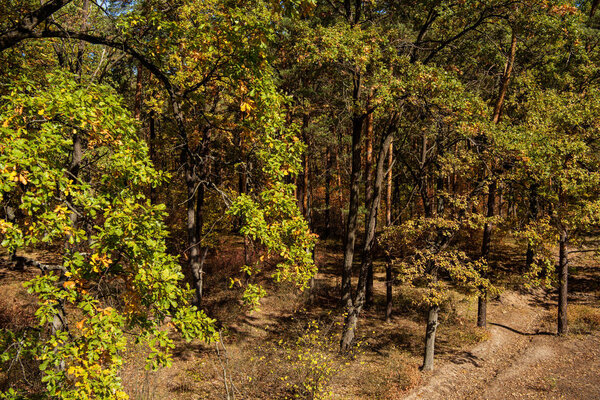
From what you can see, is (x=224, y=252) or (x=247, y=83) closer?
(x=247, y=83)

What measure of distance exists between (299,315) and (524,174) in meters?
12.0

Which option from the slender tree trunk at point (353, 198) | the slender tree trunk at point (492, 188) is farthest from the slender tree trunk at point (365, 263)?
the slender tree trunk at point (492, 188)

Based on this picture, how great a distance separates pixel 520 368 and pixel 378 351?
517cm

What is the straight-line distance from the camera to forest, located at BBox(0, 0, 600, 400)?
4.27m

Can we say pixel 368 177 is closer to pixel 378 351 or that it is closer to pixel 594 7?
pixel 378 351

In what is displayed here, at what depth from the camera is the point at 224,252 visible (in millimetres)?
24219

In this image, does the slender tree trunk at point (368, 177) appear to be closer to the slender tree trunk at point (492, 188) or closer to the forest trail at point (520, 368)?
the slender tree trunk at point (492, 188)

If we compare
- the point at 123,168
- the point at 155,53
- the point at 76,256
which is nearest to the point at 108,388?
the point at 76,256

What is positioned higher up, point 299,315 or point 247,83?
point 247,83

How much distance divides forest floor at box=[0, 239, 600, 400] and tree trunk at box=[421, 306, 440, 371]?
1.20ft

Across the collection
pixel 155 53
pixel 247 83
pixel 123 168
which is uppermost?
pixel 155 53

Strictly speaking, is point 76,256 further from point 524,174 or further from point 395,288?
point 395,288

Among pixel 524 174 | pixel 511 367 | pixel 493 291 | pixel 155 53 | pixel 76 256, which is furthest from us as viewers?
pixel 511 367

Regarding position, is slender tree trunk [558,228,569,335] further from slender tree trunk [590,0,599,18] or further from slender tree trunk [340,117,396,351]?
slender tree trunk [590,0,599,18]
